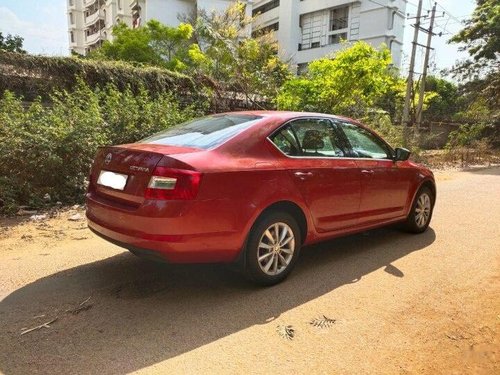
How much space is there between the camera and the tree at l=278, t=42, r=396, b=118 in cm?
1401

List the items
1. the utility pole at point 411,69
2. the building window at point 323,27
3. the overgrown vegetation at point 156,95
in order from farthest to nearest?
1. the building window at point 323,27
2. the utility pole at point 411,69
3. the overgrown vegetation at point 156,95

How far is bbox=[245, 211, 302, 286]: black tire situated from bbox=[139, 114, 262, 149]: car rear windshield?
2.64 feet

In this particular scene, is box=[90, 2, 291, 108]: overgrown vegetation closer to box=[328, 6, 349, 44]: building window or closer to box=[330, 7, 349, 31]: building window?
box=[328, 6, 349, 44]: building window

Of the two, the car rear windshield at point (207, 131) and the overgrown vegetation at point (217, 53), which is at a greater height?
the overgrown vegetation at point (217, 53)

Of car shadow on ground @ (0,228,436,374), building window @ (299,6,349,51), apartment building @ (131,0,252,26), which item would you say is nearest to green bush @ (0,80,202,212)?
car shadow on ground @ (0,228,436,374)

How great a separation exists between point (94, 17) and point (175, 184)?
7127 cm

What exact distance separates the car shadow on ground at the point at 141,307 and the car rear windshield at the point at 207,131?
1.30m

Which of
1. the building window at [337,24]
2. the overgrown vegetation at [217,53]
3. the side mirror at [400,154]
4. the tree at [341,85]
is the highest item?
the building window at [337,24]

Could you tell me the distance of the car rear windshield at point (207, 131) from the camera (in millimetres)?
3691

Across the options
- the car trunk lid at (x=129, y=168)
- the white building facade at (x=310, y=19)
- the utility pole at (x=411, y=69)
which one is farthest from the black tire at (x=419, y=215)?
the white building facade at (x=310, y=19)

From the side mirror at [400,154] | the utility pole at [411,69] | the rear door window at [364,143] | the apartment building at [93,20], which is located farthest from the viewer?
the apartment building at [93,20]

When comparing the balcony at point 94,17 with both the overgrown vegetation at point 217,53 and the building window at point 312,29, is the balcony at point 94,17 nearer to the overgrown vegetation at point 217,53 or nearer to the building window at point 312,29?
the building window at point 312,29

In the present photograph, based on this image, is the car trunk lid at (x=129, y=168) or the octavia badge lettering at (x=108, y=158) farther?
the octavia badge lettering at (x=108, y=158)

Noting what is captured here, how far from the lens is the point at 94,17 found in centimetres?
6506
